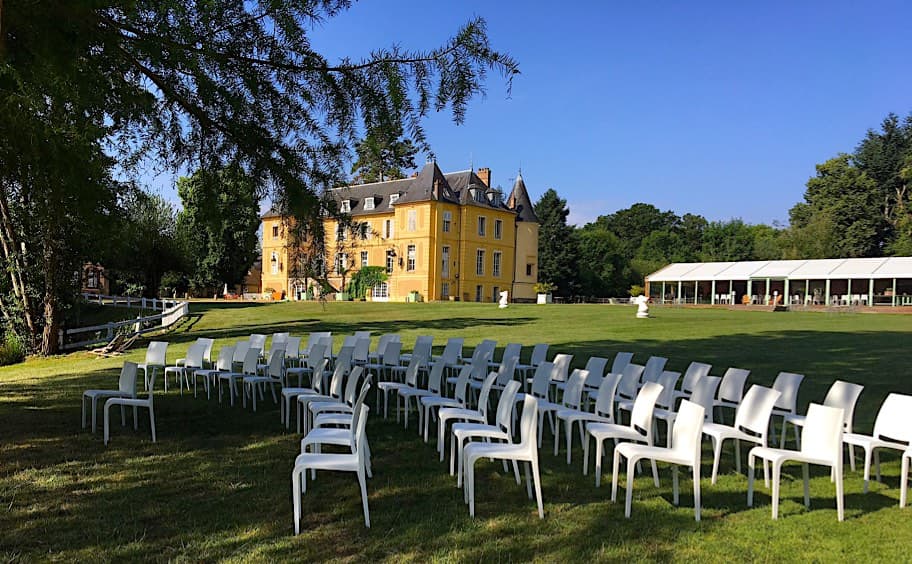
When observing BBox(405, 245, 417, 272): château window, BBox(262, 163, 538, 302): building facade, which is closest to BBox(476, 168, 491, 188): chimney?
BBox(262, 163, 538, 302): building facade

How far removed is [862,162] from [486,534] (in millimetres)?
59287

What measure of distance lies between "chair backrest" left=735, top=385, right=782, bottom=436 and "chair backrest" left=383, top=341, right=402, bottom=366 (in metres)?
5.54

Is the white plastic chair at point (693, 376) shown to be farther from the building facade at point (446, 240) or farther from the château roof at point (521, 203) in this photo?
the château roof at point (521, 203)

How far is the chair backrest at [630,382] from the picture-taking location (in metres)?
7.08

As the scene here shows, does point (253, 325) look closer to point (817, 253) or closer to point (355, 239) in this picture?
point (355, 239)

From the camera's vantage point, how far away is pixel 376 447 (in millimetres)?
6617

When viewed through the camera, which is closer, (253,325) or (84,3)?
(84,3)

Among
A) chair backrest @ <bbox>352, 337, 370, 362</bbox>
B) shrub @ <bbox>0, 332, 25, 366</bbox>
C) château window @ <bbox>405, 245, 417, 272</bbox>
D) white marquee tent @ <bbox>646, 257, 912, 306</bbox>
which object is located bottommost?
shrub @ <bbox>0, 332, 25, 366</bbox>

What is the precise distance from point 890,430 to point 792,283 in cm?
3842

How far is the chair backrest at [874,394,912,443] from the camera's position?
5250 millimetres

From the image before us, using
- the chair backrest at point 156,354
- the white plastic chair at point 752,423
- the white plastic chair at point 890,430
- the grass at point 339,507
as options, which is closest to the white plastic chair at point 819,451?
the grass at point 339,507

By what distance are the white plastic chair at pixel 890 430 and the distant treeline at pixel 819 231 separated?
45129mm

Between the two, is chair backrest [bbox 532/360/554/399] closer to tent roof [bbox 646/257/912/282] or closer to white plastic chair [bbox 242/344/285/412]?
white plastic chair [bbox 242/344/285/412]

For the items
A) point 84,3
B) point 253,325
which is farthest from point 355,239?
point 253,325
